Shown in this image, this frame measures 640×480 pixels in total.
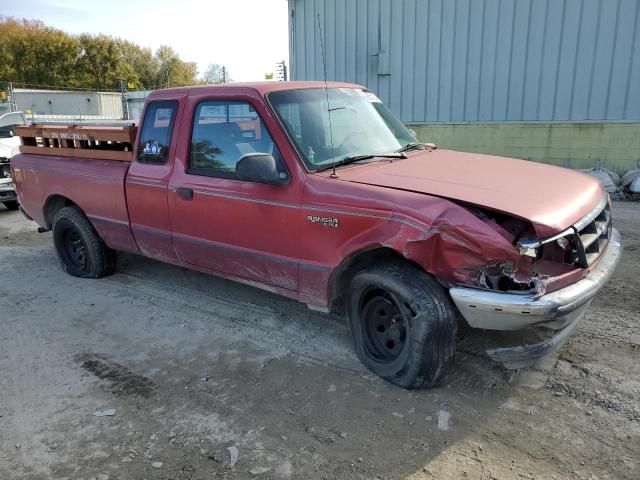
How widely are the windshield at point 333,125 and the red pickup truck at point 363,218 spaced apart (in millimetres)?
12

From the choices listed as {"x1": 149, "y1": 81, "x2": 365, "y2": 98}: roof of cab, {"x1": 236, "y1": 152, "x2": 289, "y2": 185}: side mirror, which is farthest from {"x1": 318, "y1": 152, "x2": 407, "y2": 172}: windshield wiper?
{"x1": 149, "y1": 81, "x2": 365, "y2": 98}: roof of cab

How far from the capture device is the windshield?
3762 mm

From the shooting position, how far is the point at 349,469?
8.75 feet

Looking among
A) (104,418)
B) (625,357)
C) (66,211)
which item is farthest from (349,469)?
(66,211)

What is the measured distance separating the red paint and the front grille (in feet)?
0.46

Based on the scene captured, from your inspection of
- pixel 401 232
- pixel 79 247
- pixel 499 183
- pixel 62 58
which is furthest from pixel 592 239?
pixel 62 58

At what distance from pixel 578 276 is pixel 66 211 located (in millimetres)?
5047

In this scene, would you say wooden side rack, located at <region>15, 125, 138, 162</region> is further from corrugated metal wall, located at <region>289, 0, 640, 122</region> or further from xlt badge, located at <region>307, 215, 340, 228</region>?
corrugated metal wall, located at <region>289, 0, 640, 122</region>

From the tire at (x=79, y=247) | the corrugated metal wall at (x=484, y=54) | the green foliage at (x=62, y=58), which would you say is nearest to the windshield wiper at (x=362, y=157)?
the tire at (x=79, y=247)

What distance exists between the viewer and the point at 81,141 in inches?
219

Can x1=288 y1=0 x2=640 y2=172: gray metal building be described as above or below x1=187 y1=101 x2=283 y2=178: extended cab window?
above

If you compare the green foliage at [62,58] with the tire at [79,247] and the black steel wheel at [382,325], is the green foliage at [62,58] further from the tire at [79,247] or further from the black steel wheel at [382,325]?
the black steel wheel at [382,325]

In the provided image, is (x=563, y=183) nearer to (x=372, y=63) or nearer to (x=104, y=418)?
(x=104, y=418)

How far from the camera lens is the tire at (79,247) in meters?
5.54
